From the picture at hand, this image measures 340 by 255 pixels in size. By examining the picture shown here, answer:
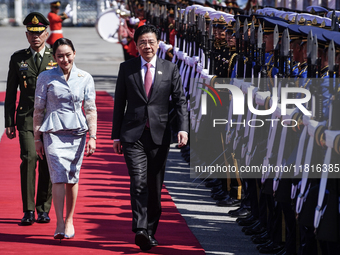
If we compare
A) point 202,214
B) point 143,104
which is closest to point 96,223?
point 202,214

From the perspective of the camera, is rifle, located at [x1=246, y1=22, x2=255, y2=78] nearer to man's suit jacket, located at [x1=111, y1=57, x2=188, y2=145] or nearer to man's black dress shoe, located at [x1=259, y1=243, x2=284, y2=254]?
man's suit jacket, located at [x1=111, y1=57, x2=188, y2=145]

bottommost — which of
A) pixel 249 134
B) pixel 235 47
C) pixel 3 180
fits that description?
pixel 3 180

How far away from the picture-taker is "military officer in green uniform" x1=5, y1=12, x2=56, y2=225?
6566 millimetres

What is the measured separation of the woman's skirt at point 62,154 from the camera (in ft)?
19.3

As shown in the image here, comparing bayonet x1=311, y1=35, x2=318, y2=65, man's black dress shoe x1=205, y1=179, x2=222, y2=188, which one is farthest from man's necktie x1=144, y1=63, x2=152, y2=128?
man's black dress shoe x1=205, y1=179, x2=222, y2=188

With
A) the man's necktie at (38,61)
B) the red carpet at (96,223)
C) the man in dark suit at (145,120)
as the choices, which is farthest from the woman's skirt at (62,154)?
the man's necktie at (38,61)

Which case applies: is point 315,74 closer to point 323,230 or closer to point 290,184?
point 290,184

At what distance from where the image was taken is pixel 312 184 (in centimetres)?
455

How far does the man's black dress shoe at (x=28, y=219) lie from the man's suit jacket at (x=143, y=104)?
1.28m

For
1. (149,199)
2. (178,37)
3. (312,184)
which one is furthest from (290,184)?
(178,37)

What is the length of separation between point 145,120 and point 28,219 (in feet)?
5.09

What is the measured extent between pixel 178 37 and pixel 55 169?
Result: 4.65 metres

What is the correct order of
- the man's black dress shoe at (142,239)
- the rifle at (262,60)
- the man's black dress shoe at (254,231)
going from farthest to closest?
the man's black dress shoe at (254,231)
the rifle at (262,60)
the man's black dress shoe at (142,239)

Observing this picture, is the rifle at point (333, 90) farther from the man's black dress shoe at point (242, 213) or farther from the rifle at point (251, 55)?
the man's black dress shoe at point (242, 213)
